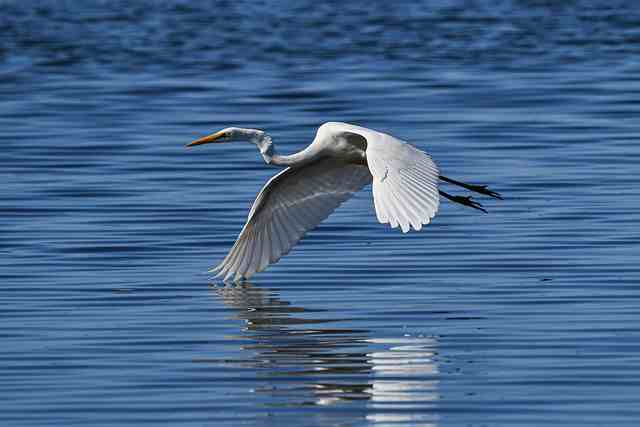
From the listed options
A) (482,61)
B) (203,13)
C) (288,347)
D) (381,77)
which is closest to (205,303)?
(288,347)

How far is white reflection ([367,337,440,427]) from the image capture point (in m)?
7.18

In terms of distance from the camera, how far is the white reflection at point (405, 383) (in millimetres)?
7184

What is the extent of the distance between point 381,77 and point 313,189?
11.8m

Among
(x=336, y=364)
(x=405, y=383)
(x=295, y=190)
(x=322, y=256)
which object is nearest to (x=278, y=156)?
(x=295, y=190)

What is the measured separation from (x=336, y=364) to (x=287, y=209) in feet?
9.90

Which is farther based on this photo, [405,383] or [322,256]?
[322,256]

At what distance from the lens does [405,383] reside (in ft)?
25.6

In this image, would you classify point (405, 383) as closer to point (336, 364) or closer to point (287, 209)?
point (336, 364)

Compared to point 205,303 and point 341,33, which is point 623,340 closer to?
point 205,303

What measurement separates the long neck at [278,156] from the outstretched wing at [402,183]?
1037 mm

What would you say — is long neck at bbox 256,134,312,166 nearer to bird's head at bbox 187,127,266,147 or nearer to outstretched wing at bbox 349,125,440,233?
bird's head at bbox 187,127,266,147

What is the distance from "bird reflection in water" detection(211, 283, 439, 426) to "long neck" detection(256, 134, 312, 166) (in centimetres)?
135

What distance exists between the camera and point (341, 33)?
29812 millimetres

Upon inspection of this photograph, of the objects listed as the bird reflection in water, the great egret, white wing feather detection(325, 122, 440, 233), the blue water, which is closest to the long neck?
the great egret
